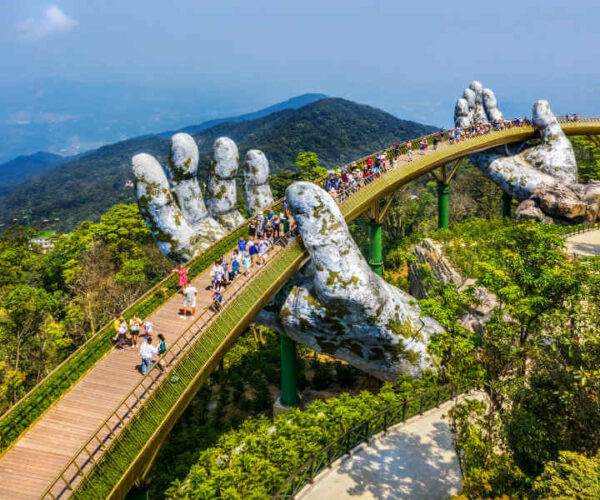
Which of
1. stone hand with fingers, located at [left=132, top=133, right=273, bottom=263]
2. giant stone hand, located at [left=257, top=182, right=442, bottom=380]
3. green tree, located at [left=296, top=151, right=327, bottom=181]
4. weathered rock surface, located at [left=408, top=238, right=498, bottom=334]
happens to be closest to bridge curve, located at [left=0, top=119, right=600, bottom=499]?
giant stone hand, located at [left=257, top=182, right=442, bottom=380]

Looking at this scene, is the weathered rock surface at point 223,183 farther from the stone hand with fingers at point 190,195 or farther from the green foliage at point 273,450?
the green foliage at point 273,450

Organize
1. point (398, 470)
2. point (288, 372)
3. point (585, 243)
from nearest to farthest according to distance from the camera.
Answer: point (398, 470) < point (288, 372) < point (585, 243)

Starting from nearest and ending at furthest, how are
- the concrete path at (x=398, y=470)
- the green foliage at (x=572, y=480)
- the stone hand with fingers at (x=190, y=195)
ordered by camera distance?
the green foliage at (x=572, y=480) → the concrete path at (x=398, y=470) → the stone hand with fingers at (x=190, y=195)

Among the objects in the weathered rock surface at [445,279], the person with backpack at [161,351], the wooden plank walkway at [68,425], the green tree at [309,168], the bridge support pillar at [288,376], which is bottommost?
the bridge support pillar at [288,376]

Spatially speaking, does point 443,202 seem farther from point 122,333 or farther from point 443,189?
point 122,333

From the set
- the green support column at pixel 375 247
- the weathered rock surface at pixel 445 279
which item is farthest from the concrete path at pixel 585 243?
the green support column at pixel 375 247

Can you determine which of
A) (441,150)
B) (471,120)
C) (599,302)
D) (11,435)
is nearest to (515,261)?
(599,302)

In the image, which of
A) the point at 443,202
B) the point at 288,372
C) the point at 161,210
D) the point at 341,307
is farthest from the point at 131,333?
the point at 443,202
